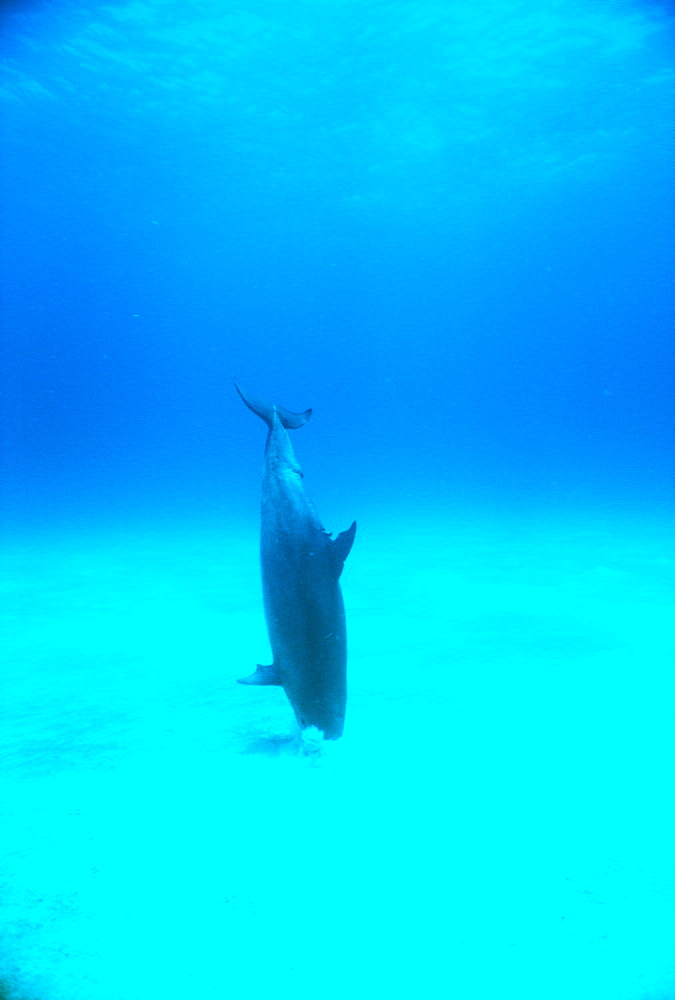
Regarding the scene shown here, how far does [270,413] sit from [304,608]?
196 centimetres

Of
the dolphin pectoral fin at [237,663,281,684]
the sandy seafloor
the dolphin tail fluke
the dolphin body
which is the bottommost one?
the sandy seafloor

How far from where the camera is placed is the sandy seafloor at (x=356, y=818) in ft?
9.38

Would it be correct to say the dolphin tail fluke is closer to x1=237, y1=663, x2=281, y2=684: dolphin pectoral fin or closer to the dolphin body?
the dolphin body

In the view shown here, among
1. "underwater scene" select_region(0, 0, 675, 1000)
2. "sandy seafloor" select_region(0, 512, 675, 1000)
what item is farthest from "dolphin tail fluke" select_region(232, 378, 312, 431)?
"sandy seafloor" select_region(0, 512, 675, 1000)

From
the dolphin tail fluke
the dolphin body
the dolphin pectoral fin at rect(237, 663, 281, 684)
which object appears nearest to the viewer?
the dolphin body

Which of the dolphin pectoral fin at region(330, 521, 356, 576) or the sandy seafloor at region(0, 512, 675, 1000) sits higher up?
the dolphin pectoral fin at region(330, 521, 356, 576)

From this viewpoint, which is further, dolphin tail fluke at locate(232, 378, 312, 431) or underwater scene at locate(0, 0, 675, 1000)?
dolphin tail fluke at locate(232, 378, 312, 431)

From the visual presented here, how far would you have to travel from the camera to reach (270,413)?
5.55m

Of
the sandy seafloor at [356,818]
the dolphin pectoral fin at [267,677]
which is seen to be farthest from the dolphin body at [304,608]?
the sandy seafloor at [356,818]

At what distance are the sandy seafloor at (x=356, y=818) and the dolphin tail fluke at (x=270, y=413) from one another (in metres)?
2.96

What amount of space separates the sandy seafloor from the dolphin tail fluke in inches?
116

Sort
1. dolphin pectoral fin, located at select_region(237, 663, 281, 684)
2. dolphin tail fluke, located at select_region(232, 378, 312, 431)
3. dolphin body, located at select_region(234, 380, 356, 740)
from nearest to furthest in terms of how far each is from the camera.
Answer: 1. dolphin body, located at select_region(234, 380, 356, 740)
2. dolphin pectoral fin, located at select_region(237, 663, 281, 684)
3. dolphin tail fluke, located at select_region(232, 378, 312, 431)

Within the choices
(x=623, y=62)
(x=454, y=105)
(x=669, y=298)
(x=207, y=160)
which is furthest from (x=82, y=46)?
(x=669, y=298)

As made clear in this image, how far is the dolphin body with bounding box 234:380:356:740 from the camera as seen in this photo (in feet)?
15.3
